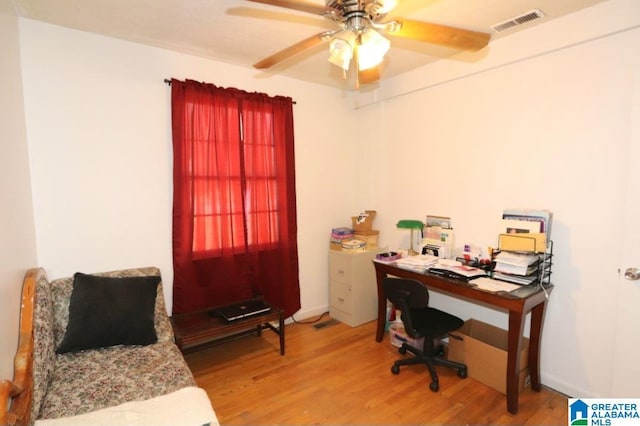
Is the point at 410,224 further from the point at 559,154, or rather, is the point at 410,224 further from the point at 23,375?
the point at 23,375

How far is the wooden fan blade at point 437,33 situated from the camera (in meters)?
1.36

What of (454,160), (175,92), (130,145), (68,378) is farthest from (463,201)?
(68,378)

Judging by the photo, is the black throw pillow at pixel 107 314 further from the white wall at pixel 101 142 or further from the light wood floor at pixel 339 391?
the light wood floor at pixel 339 391

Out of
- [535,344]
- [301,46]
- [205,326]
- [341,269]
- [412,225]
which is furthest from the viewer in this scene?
[341,269]

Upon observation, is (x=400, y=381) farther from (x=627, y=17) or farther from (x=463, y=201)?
(x=627, y=17)

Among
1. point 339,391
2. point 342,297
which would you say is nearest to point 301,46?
point 339,391

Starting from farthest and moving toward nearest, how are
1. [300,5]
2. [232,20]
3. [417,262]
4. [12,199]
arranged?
1. [417,262]
2. [232,20]
3. [12,199]
4. [300,5]

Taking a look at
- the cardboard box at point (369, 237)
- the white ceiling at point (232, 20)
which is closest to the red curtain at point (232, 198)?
the white ceiling at point (232, 20)

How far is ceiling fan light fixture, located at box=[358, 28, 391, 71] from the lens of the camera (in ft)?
4.72

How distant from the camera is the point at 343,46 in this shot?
147 cm

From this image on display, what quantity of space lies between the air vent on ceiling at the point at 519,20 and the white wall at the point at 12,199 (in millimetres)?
2967

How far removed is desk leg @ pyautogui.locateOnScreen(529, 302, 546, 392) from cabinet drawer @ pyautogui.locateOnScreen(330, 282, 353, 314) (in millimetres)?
1573

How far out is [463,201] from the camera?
2857 millimetres

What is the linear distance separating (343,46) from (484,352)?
223 cm
